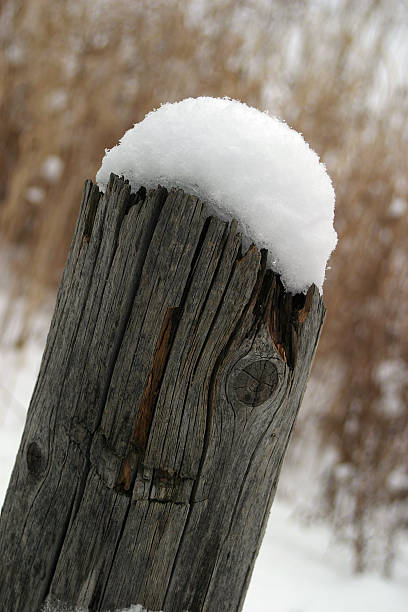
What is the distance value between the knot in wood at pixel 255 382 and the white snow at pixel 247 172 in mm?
135

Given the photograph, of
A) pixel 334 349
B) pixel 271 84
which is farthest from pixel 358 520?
pixel 271 84

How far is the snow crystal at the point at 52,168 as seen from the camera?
14.6 ft

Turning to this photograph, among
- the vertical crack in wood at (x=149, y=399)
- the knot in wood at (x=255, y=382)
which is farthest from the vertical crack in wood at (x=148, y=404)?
the knot in wood at (x=255, y=382)

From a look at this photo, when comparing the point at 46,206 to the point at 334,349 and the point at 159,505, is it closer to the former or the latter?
the point at 334,349

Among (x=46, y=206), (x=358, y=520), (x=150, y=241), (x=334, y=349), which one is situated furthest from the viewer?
(x=46, y=206)

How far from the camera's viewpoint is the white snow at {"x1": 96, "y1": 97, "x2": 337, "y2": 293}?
2.96 ft

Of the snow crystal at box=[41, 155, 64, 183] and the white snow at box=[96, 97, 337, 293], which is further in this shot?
the snow crystal at box=[41, 155, 64, 183]

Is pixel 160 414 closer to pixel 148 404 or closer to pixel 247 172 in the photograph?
pixel 148 404

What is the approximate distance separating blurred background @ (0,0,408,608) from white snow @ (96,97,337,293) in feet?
10.6

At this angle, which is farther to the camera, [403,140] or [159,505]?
[403,140]

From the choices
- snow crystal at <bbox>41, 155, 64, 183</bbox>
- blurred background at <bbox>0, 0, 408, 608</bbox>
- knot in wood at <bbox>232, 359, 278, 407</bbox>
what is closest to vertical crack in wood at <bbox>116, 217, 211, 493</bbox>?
knot in wood at <bbox>232, 359, 278, 407</bbox>

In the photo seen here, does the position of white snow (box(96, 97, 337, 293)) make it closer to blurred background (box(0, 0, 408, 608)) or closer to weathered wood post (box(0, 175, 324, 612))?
weathered wood post (box(0, 175, 324, 612))

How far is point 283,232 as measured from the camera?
0.92 meters

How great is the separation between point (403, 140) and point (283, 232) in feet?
13.8
